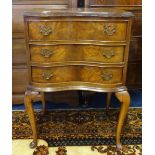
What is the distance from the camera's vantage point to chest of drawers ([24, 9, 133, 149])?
1.37m

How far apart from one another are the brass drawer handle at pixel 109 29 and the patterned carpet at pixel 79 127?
0.82 meters

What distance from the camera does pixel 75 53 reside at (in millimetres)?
1468

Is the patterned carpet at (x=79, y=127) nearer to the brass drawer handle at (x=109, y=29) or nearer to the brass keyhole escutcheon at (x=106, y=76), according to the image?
the brass keyhole escutcheon at (x=106, y=76)

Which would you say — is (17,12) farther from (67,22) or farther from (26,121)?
(26,121)

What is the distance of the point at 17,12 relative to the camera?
1984 mm

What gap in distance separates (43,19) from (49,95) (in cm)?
102

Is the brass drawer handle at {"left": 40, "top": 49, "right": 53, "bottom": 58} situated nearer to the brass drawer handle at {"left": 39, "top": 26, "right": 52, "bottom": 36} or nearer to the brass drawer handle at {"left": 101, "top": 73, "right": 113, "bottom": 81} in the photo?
the brass drawer handle at {"left": 39, "top": 26, "right": 52, "bottom": 36}

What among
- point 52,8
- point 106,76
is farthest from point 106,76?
point 52,8

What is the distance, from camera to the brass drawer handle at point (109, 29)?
1.38 meters

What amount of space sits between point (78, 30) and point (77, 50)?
126 mm

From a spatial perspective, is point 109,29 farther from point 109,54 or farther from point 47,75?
point 47,75
